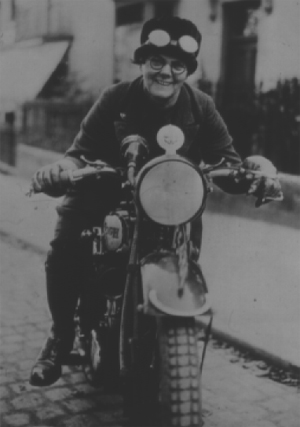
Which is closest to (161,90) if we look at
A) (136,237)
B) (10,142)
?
(136,237)

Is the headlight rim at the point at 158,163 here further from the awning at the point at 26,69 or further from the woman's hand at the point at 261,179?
the awning at the point at 26,69

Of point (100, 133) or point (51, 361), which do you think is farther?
point (51, 361)

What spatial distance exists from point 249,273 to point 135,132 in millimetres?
3142

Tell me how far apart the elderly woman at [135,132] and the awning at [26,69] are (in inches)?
345

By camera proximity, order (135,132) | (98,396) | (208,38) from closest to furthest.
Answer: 1. (135,132)
2. (98,396)
3. (208,38)

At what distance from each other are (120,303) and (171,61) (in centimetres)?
113

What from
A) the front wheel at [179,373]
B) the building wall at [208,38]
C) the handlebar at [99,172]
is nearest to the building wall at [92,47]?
the building wall at [208,38]

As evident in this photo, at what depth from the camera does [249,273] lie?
606 centimetres

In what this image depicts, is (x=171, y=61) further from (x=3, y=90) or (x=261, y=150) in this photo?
(x=3, y=90)

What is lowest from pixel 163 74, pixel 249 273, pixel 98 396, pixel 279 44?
pixel 249 273

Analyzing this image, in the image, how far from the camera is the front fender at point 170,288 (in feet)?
8.32

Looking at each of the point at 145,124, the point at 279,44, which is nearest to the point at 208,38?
the point at 279,44

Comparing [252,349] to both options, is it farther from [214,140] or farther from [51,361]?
[214,140]

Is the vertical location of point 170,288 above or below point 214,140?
below
